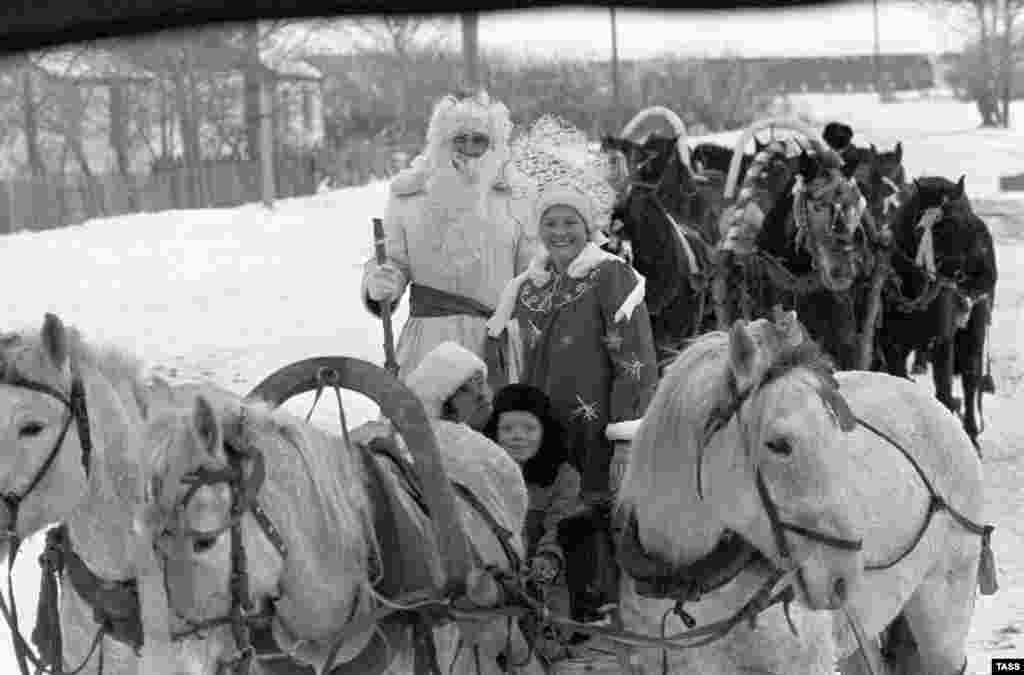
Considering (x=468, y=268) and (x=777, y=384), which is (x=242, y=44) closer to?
(x=777, y=384)

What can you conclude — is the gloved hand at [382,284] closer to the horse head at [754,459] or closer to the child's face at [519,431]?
the child's face at [519,431]

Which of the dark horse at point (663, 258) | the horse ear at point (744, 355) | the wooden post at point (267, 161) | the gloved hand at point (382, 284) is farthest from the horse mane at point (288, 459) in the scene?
the wooden post at point (267, 161)

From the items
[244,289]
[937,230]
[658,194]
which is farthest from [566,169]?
[244,289]

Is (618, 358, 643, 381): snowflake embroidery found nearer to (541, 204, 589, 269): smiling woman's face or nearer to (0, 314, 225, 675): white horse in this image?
(541, 204, 589, 269): smiling woman's face

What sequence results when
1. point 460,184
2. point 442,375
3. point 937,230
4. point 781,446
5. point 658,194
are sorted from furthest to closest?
point 658,194 < point 937,230 < point 460,184 < point 442,375 < point 781,446

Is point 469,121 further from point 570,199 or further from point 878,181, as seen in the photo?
point 878,181

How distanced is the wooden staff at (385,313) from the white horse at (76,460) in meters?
0.77

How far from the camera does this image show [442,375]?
436cm

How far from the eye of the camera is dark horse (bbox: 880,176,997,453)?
1150 centimetres

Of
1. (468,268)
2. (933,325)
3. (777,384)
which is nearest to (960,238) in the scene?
(933,325)

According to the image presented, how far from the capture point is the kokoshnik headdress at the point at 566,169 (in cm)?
461

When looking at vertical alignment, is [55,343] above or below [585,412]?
above

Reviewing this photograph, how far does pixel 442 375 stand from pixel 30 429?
97 centimetres

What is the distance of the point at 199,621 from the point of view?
3107 millimetres
